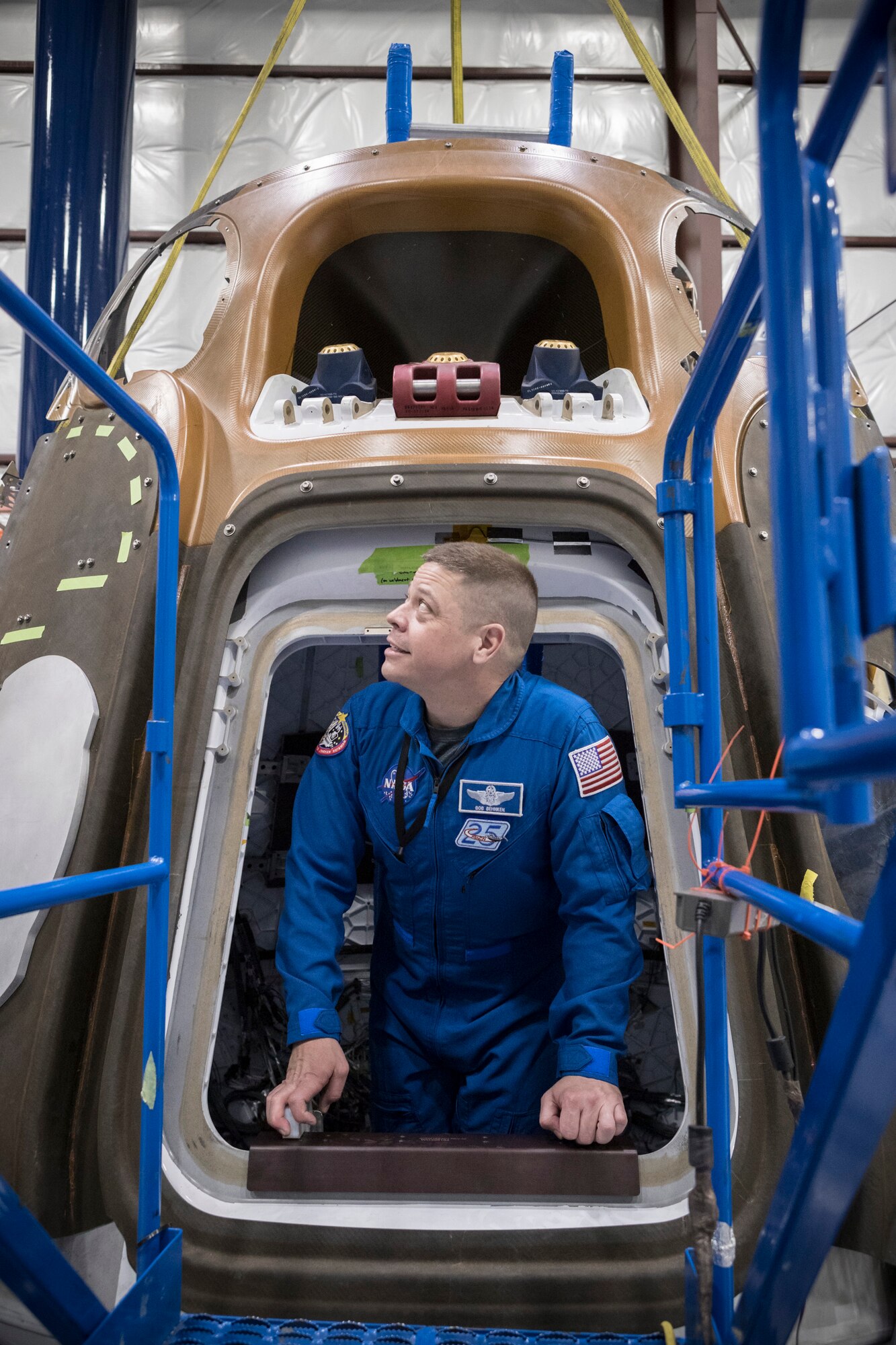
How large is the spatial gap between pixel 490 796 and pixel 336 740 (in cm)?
41

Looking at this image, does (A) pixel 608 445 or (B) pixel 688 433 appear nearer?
(B) pixel 688 433

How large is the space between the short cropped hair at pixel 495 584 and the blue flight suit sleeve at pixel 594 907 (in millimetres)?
279

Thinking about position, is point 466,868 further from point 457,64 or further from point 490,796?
point 457,64

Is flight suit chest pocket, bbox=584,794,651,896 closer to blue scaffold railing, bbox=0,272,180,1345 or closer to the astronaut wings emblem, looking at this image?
the astronaut wings emblem

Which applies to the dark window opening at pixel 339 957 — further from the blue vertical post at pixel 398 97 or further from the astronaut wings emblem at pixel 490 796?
the blue vertical post at pixel 398 97

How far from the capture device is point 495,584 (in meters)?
2.06

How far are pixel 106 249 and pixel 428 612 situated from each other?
374 cm

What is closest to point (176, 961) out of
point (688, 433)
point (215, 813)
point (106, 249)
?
point (215, 813)

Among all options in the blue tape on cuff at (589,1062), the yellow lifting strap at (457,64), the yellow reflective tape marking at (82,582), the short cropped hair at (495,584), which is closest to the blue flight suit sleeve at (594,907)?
the blue tape on cuff at (589,1062)

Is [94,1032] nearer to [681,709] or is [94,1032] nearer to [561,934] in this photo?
[561,934]

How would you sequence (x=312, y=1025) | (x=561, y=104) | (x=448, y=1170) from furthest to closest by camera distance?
1. (x=561, y=104)
2. (x=312, y=1025)
3. (x=448, y=1170)

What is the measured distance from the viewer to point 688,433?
159 centimetres

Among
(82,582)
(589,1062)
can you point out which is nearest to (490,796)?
(589,1062)

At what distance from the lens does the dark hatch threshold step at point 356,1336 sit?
4.55 feet
